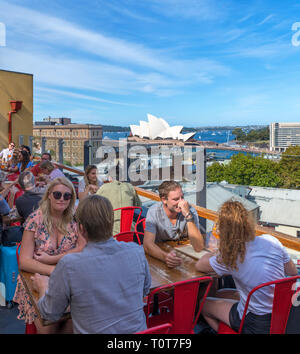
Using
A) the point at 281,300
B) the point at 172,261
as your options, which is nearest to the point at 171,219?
the point at 172,261

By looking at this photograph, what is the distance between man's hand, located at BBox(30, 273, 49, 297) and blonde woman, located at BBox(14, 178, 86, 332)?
84mm

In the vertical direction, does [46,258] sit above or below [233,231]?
below

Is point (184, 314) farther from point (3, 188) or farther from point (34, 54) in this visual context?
point (34, 54)

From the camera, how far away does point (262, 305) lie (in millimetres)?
1809

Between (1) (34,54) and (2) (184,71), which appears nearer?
(1) (34,54)

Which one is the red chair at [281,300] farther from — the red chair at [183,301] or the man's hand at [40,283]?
the man's hand at [40,283]

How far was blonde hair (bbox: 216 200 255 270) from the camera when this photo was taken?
1854 mm

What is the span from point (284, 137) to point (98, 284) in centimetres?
5348

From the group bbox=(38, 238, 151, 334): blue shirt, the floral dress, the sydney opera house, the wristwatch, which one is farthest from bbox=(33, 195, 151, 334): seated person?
the sydney opera house

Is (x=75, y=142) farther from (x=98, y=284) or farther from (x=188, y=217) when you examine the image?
(x=98, y=284)

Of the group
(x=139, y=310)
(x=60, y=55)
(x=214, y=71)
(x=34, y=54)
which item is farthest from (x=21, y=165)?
(x=214, y=71)

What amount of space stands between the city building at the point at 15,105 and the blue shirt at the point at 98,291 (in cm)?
1267

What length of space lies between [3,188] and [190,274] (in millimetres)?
3181

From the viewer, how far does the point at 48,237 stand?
2.19 m
